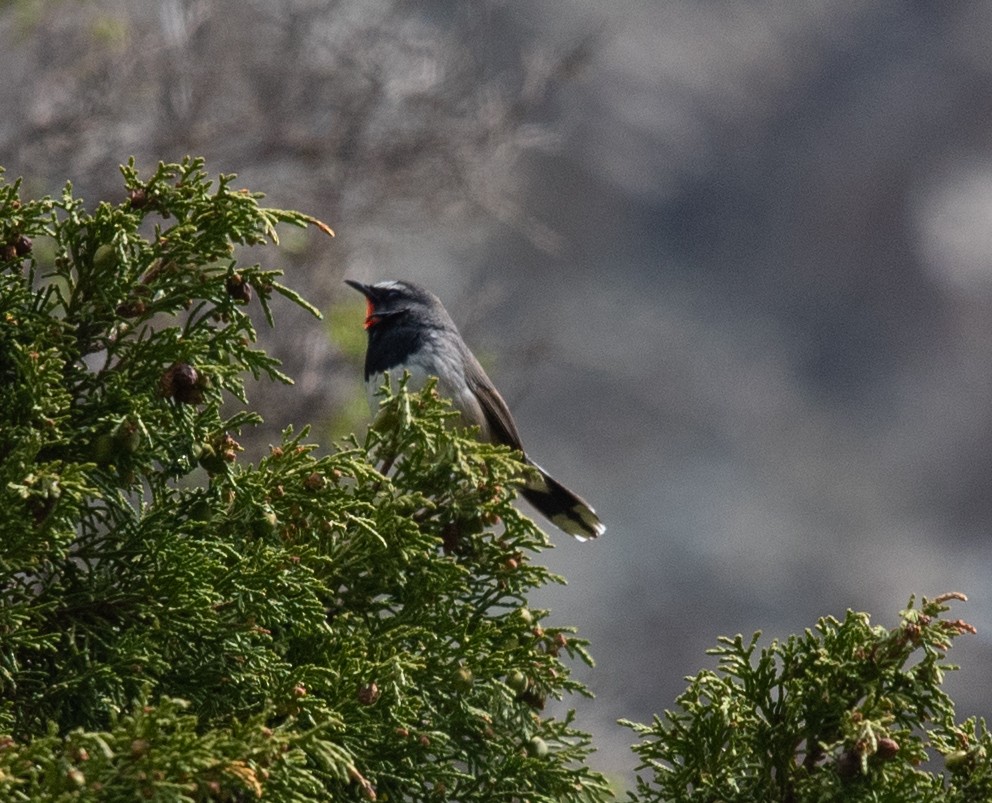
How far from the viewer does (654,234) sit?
607 inches

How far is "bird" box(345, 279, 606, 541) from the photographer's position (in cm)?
475

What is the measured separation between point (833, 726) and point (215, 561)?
111cm

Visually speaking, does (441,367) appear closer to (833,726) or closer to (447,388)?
(447,388)

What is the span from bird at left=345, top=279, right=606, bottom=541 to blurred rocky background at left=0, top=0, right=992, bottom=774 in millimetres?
2433

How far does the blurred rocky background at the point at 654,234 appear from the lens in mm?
9062

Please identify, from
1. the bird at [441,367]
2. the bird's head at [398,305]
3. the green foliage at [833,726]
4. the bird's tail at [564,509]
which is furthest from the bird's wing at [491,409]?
the green foliage at [833,726]

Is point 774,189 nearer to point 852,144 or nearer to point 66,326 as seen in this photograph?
point 852,144

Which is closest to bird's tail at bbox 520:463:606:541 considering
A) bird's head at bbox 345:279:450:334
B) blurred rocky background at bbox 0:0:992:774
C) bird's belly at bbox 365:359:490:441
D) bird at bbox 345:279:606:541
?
bird at bbox 345:279:606:541

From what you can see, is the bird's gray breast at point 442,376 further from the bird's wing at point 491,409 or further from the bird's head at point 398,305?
the bird's head at point 398,305

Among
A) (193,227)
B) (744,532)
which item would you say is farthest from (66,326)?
(744,532)

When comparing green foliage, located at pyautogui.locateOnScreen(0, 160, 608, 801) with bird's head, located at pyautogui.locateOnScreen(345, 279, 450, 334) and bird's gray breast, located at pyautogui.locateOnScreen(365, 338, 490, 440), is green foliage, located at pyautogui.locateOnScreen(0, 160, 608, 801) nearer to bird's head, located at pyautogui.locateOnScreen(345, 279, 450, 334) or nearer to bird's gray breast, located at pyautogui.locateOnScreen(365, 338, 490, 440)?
bird's gray breast, located at pyautogui.locateOnScreen(365, 338, 490, 440)

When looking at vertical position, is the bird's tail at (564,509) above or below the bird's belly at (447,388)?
below

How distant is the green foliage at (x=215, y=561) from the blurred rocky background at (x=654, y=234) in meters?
5.34

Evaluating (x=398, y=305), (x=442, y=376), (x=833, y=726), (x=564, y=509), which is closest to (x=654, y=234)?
(x=398, y=305)
